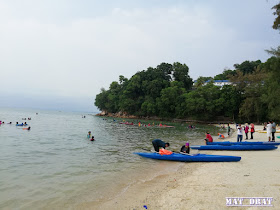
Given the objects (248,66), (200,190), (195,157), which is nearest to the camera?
(200,190)

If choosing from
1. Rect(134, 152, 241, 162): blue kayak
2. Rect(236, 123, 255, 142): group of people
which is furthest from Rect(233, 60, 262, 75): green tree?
Rect(134, 152, 241, 162): blue kayak

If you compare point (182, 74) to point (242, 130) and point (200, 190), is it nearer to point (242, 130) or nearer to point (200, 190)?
point (242, 130)

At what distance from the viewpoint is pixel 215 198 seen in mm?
5430

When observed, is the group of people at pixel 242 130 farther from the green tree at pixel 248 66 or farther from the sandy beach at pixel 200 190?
the green tree at pixel 248 66

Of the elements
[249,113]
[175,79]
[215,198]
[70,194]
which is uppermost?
[175,79]

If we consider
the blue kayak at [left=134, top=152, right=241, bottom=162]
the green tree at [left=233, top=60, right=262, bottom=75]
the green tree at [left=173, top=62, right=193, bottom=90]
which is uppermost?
the green tree at [left=233, top=60, right=262, bottom=75]

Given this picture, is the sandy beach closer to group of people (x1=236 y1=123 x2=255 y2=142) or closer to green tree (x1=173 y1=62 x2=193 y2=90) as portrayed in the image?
group of people (x1=236 y1=123 x2=255 y2=142)

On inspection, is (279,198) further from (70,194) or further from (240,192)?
(70,194)

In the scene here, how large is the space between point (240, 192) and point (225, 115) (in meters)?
66.5

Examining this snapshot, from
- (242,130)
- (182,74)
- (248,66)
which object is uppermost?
(248,66)

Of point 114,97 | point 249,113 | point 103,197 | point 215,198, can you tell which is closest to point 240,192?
point 215,198

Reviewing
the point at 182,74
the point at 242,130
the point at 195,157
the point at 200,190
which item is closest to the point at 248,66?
the point at 182,74

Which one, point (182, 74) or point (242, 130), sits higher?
point (182, 74)

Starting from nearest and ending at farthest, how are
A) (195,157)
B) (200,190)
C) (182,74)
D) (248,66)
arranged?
(200,190) < (195,157) < (182,74) < (248,66)
